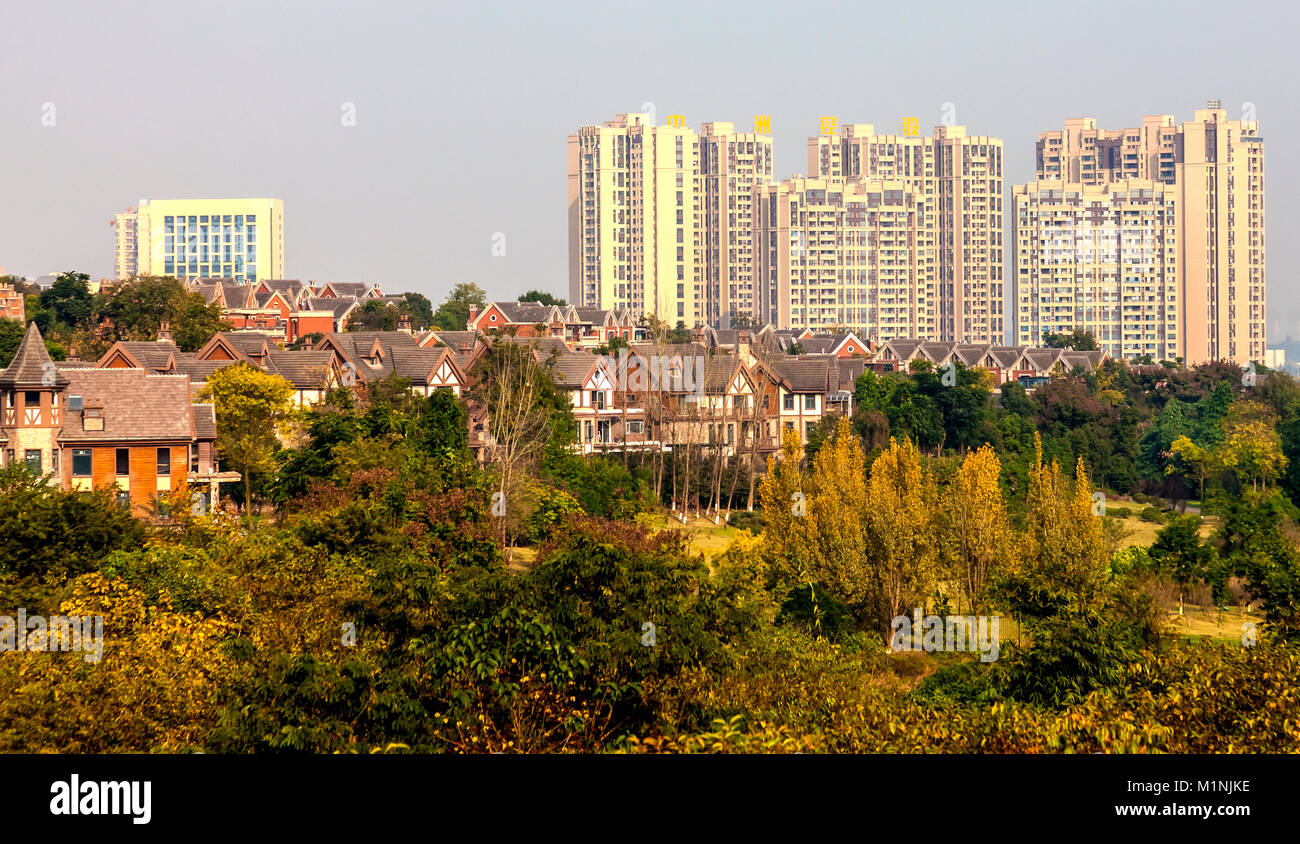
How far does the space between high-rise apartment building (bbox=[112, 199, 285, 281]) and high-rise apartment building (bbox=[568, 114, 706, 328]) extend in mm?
45776

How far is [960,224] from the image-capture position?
158 m

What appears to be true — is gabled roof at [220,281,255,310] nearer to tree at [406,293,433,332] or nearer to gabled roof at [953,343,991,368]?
tree at [406,293,433,332]

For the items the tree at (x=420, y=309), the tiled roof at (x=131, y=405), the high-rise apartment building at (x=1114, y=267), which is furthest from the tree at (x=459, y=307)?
the high-rise apartment building at (x=1114, y=267)

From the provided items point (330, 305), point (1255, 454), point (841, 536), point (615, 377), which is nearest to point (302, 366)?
point (615, 377)

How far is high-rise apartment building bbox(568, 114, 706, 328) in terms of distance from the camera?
154 meters

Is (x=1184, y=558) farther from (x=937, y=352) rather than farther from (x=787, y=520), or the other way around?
(x=937, y=352)

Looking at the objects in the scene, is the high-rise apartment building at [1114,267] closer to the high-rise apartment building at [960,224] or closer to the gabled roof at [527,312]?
the high-rise apartment building at [960,224]

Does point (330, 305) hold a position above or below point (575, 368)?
above

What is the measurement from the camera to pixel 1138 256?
15050 cm

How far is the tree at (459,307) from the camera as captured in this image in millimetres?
91062

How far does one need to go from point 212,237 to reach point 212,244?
37.4 inches

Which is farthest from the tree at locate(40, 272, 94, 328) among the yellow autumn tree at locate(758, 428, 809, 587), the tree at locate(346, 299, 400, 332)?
the yellow autumn tree at locate(758, 428, 809, 587)
